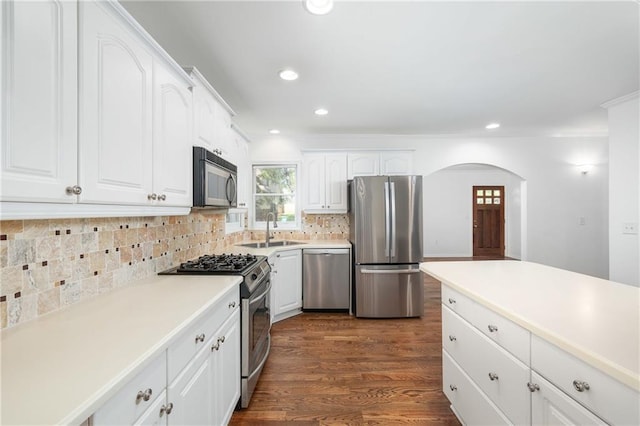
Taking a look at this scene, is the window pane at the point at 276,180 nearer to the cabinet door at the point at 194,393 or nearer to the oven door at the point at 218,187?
the oven door at the point at 218,187

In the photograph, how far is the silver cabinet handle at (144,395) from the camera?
0.83 meters

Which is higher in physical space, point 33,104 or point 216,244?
point 33,104

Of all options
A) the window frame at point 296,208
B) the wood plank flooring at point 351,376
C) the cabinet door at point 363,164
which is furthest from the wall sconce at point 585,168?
the window frame at point 296,208

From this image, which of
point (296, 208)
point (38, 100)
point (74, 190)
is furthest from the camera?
point (296, 208)

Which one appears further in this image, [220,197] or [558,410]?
[220,197]

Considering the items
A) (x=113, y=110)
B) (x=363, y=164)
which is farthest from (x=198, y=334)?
(x=363, y=164)

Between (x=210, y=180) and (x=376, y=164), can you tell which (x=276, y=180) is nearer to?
(x=376, y=164)

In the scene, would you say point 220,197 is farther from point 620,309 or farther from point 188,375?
point 620,309

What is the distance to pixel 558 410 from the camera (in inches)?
37.7

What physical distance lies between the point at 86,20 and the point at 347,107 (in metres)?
2.47

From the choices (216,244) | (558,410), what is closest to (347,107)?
(216,244)

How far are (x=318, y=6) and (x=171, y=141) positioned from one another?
1125mm

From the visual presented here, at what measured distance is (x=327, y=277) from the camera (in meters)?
3.58

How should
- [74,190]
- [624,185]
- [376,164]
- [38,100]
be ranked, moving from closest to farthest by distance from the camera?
[38,100]
[74,190]
[624,185]
[376,164]
